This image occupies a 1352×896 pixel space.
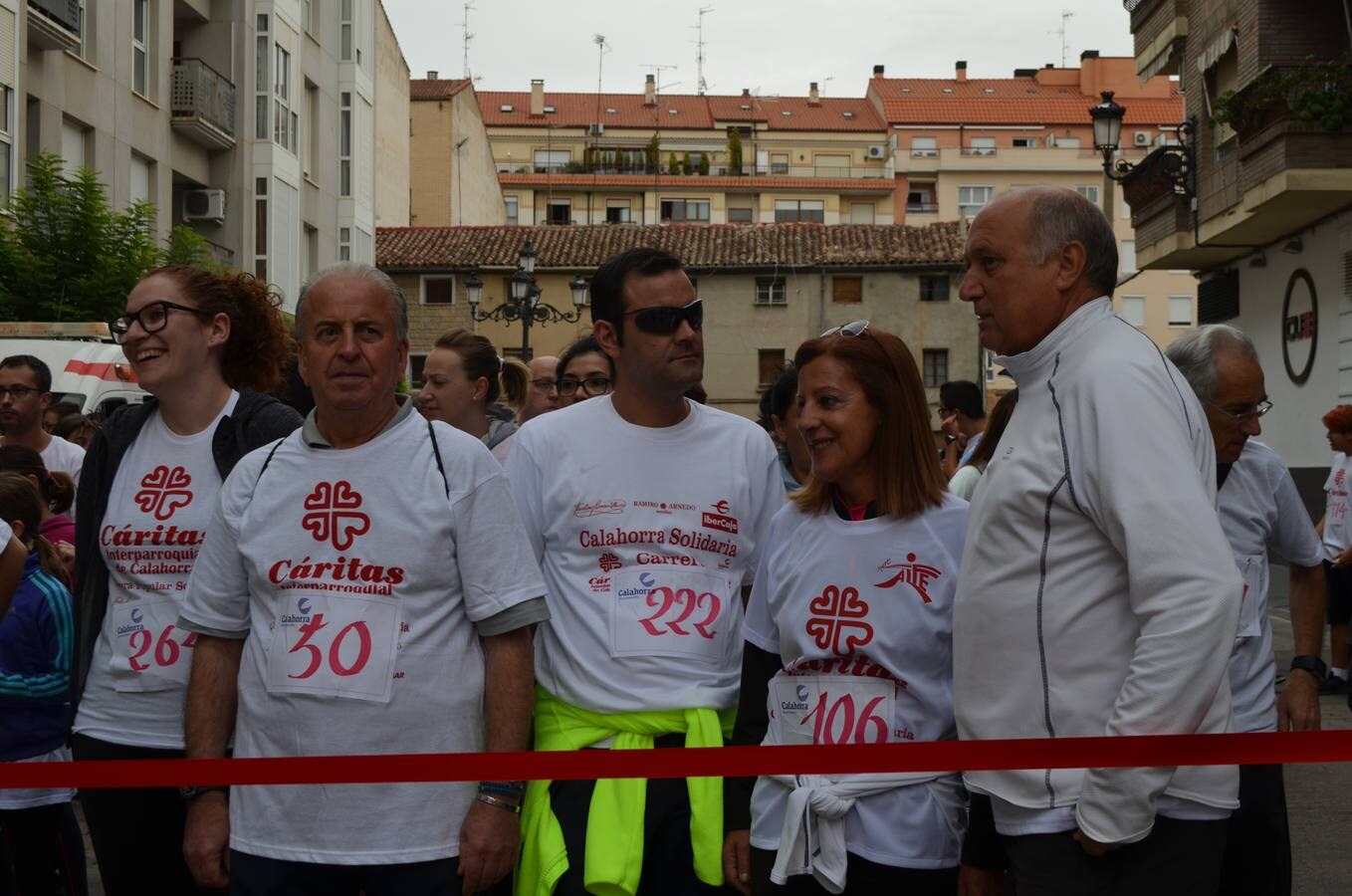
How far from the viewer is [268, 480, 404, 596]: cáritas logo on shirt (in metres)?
3.57

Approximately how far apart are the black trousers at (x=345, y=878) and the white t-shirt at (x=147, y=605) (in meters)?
0.61

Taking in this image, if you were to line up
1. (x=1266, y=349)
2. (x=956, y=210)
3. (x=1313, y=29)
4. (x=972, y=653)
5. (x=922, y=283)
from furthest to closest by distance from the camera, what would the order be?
1. (x=956, y=210)
2. (x=922, y=283)
3. (x=1266, y=349)
4. (x=1313, y=29)
5. (x=972, y=653)

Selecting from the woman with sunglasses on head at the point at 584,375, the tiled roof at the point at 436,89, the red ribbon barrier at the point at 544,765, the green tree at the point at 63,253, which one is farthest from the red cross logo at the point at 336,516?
the tiled roof at the point at 436,89

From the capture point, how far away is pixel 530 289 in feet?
88.5

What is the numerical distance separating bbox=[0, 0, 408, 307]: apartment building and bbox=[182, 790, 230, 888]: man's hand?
19.8 meters

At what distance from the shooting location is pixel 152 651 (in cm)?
403

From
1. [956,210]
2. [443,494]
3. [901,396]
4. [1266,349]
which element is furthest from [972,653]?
[956,210]

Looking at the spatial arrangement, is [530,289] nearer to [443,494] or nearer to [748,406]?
[443,494]

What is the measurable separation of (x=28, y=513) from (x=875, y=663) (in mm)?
2995

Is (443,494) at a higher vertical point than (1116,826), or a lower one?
higher

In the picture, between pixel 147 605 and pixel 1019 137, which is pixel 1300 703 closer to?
pixel 147 605

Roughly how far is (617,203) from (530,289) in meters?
61.2

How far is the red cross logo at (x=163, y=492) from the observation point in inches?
162

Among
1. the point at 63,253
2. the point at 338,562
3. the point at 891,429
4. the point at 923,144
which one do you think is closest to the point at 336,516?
the point at 338,562
